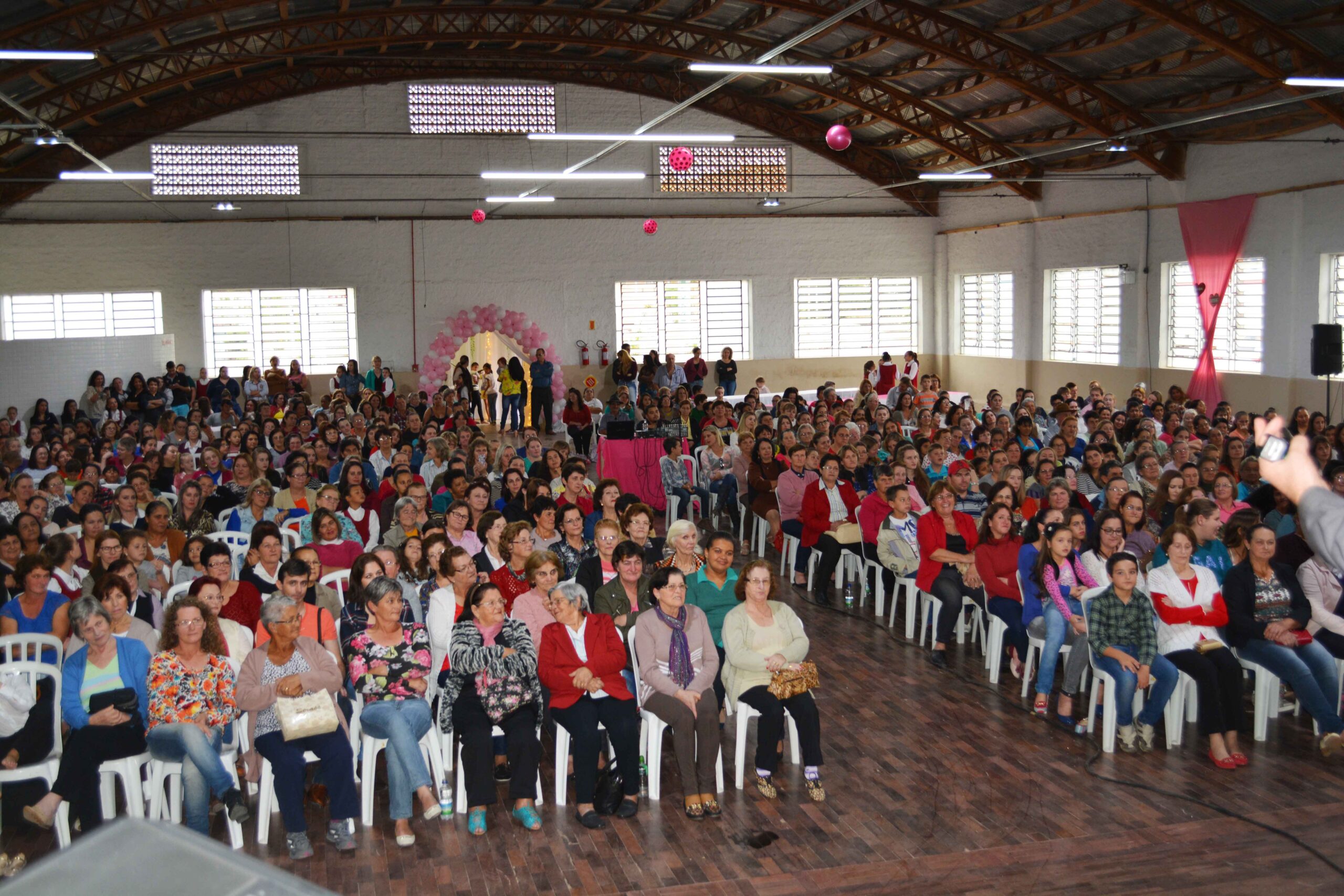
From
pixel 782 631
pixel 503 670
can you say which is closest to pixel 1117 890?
pixel 782 631

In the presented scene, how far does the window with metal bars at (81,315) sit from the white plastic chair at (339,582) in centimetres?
1391

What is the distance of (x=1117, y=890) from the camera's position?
4.10 m

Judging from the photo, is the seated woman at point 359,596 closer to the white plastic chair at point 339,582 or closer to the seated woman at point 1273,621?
the white plastic chair at point 339,582

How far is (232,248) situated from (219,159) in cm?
143

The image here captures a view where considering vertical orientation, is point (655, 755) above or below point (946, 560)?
below

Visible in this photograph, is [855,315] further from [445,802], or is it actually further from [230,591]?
[445,802]

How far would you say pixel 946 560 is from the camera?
22.4 feet

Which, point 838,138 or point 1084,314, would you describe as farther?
point 1084,314

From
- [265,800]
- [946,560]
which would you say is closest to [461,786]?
[265,800]

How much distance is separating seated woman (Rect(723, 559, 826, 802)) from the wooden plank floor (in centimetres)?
14

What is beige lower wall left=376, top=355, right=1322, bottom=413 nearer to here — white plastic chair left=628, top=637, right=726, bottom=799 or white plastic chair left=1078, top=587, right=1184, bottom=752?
white plastic chair left=1078, top=587, right=1184, bottom=752

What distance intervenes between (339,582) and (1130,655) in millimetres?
3932

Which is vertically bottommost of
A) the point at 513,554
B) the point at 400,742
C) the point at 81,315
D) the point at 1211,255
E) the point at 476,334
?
the point at 400,742

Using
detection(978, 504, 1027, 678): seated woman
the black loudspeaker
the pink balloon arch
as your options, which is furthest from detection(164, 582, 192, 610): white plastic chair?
the pink balloon arch
